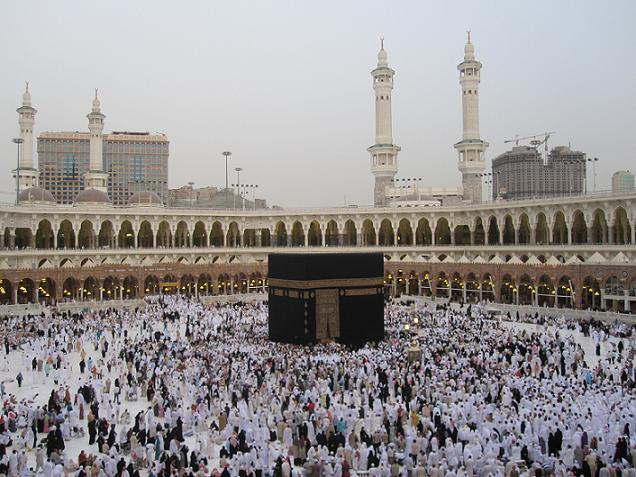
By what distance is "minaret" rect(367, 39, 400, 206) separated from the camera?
1842 inches

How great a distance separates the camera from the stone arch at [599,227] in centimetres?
3191

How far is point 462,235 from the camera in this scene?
1655 inches

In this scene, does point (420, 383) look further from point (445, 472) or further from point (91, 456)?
point (91, 456)

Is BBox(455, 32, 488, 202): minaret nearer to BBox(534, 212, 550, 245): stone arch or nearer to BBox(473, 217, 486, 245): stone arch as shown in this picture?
BBox(473, 217, 486, 245): stone arch

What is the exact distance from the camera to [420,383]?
1391 cm

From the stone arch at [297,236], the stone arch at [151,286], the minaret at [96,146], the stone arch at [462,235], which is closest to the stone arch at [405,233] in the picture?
the stone arch at [462,235]

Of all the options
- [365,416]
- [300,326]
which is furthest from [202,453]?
[300,326]

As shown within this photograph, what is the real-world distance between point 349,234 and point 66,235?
62.1ft

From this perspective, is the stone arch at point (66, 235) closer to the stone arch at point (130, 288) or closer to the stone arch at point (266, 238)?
the stone arch at point (130, 288)

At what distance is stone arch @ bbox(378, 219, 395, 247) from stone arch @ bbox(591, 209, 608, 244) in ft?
43.1

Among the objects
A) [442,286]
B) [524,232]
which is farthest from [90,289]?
[524,232]

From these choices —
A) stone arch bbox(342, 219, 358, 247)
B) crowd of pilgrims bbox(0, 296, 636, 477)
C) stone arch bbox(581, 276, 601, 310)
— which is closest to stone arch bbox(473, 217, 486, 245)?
stone arch bbox(342, 219, 358, 247)

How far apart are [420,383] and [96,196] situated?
30.4 m

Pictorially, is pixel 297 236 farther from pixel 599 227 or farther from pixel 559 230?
pixel 599 227
